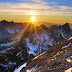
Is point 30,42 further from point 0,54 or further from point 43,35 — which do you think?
point 0,54

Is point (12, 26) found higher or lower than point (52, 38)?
higher

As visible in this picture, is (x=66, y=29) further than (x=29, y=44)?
Yes

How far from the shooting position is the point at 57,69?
13.6m

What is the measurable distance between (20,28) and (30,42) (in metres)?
40.8

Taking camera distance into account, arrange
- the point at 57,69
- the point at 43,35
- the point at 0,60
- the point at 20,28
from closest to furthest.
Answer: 1. the point at 57,69
2. the point at 0,60
3. the point at 43,35
4. the point at 20,28

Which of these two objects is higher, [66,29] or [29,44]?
[66,29]

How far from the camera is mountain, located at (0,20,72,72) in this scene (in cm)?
4794

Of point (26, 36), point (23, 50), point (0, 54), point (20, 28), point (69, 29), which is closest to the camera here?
point (0, 54)

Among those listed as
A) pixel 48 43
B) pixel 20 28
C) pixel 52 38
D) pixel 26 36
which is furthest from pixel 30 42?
pixel 20 28

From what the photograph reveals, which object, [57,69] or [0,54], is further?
[0,54]

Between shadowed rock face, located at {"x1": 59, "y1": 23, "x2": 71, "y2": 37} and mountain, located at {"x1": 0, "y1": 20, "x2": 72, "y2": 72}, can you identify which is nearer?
mountain, located at {"x1": 0, "y1": 20, "x2": 72, "y2": 72}

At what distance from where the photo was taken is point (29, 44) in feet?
221

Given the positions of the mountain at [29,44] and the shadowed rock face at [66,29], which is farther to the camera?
the shadowed rock face at [66,29]

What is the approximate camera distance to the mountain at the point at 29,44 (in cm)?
4794
